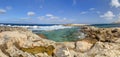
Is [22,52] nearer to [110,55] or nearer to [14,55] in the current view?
[14,55]

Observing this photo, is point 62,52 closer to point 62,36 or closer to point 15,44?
point 15,44

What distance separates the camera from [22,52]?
10.8 metres

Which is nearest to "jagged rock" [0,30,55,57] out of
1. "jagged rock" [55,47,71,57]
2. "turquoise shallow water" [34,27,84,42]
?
"jagged rock" [55,47,71,57]

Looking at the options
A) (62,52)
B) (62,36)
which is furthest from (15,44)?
(62,36)

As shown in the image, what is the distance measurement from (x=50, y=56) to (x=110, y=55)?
3370 mm

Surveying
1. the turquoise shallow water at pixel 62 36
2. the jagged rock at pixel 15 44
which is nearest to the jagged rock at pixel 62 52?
the jagged rock at pixel 15 44

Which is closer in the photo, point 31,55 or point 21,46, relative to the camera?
point 31,55

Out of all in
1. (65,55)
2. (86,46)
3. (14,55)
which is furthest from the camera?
(86,46)

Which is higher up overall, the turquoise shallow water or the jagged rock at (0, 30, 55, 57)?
the jagged rock at (0, 30, 55, 57)

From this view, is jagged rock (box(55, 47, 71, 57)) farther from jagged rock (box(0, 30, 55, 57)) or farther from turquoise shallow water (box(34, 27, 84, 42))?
turquoise shallow water (box(34, 27, 84, 42))

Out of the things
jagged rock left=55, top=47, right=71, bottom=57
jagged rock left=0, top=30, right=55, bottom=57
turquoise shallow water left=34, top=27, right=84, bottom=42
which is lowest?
turquoise shallow water left=34, top=27, right=84, bottom=42

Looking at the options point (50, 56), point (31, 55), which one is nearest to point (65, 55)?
point (50, 56)

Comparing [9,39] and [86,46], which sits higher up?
[9,39]

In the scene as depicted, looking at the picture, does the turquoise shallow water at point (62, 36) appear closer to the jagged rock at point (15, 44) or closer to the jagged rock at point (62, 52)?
the jagged rock at point (15, 44)
